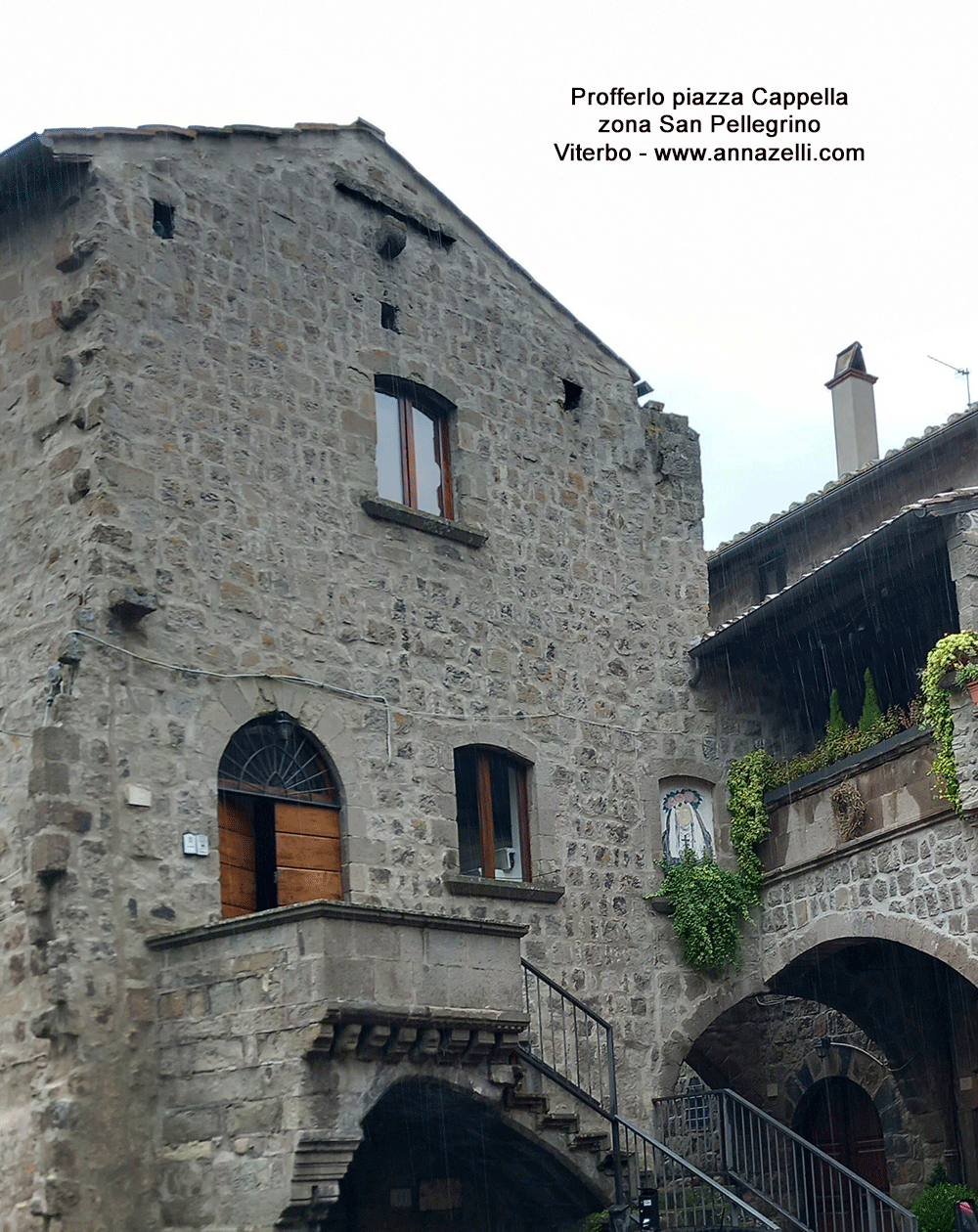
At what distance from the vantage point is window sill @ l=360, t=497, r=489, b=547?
51.3ft

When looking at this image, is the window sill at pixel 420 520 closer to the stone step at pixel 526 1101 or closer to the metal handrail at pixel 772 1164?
the stone step at pixel 526 1101

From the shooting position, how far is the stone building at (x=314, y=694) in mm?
12133

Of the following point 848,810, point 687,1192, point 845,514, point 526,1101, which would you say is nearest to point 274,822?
point 526,1101

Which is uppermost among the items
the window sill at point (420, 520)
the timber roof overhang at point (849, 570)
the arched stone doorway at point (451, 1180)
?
the window sill at point (420, 520)

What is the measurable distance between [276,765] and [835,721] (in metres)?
5.68

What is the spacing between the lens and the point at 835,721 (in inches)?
660

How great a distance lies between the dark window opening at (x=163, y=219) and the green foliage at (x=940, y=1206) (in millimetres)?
11505

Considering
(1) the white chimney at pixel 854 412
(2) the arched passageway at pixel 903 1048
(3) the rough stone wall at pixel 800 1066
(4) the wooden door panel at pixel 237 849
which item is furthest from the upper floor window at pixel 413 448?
(1) the white chimney at pixel 854 412

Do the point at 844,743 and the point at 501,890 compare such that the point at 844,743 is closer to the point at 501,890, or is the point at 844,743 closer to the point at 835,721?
the point at 835,721

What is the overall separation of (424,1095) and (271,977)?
1933 millimetres

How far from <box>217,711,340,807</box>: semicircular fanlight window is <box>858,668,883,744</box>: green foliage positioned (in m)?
5.01

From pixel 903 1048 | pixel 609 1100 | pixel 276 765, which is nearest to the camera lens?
pixel 276 765

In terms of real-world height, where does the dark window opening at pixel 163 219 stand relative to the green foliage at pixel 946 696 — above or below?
Answer: above

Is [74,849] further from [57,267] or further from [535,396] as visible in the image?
[535,396]
